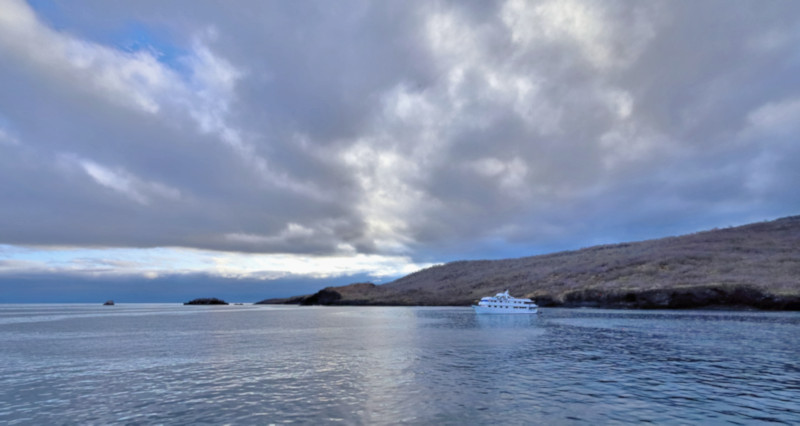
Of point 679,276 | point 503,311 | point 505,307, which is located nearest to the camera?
point 503,311

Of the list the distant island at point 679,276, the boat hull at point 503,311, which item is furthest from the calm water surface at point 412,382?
the distant island at point 679,276

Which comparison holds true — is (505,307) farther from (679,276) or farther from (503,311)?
(679,276)

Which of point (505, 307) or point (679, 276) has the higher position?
point (679, 276)

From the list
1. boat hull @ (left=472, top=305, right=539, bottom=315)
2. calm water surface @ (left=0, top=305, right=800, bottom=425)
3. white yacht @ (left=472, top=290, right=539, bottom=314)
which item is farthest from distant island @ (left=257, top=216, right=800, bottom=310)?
calm water surface @ (left=0, top=305, right=800, bottom=425)

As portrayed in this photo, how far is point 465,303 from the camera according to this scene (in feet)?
595

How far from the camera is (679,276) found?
13050cm

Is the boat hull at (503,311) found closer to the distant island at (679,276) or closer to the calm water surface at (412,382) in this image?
the distant island at (679,276)

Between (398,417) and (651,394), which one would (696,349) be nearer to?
(651,394)

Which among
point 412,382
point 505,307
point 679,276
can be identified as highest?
point 679,276

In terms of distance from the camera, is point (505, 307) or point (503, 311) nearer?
point (503, 311)

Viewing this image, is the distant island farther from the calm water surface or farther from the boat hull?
the calm water surface

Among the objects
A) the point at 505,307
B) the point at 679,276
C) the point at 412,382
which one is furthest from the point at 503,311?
the point at 412,382

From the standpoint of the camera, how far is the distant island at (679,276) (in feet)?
365

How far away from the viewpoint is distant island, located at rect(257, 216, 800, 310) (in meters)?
111
